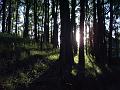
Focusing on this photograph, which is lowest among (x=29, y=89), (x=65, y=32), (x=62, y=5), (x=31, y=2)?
(x=29, y=89)

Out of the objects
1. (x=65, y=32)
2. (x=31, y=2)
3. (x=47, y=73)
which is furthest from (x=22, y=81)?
(x=31, y=2)

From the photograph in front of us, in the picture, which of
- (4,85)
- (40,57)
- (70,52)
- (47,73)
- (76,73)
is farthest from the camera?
(40,57)

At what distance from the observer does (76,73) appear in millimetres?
20312

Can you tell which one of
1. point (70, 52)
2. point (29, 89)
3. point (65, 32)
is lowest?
point (29, 89)

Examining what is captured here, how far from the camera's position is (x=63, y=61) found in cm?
2070

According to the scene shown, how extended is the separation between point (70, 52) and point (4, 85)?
8557 millimetres

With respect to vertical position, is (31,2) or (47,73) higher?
(31,2)

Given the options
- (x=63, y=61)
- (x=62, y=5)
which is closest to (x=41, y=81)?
(x=63, y=61)

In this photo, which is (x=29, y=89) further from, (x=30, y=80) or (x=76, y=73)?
(x=76, y=73)

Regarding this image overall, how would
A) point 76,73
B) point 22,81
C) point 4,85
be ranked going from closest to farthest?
point 4,85, point 22,81, point 76,73

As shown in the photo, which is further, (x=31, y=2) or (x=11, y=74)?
(x=31, y=2)

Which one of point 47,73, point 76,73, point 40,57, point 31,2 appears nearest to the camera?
point 47,73

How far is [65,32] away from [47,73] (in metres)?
4.02

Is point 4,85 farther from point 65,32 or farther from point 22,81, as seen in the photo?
point 65,32
